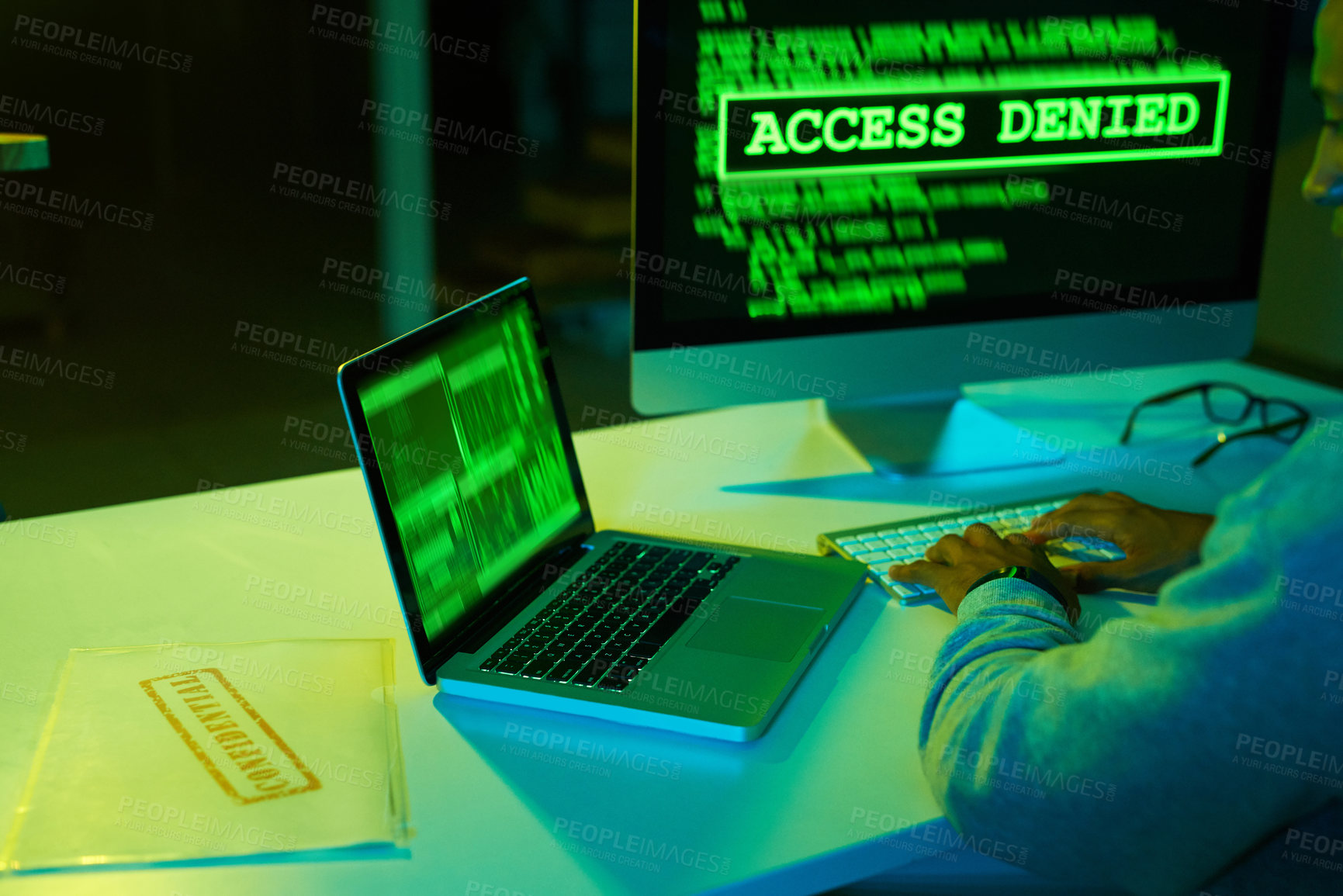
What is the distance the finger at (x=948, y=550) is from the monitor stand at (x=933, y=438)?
0.27 m

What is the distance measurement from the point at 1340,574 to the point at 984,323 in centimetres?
75

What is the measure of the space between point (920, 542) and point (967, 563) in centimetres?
Answer: 10

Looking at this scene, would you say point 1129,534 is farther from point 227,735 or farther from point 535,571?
point 227,735

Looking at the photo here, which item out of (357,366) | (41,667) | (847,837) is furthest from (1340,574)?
(41,667)

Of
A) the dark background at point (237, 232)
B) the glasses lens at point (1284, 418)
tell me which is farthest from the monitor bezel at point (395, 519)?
the dark background at point (237, 232)

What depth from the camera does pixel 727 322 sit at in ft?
3.85

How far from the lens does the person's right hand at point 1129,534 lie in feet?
3.30

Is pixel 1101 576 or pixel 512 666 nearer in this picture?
pixel 512 666

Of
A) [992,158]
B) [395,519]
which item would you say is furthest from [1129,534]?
[395,519]

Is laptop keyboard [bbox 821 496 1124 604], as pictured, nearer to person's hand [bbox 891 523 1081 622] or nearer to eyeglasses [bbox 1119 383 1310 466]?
person's hand [bbox 891 523 1081 622]

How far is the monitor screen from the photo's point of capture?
1129mm

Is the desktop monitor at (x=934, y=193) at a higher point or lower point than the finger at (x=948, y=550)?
higher

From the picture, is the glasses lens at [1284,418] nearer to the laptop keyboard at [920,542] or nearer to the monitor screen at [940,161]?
the monitor screen at [940,161]

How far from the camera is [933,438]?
53.1 inches
